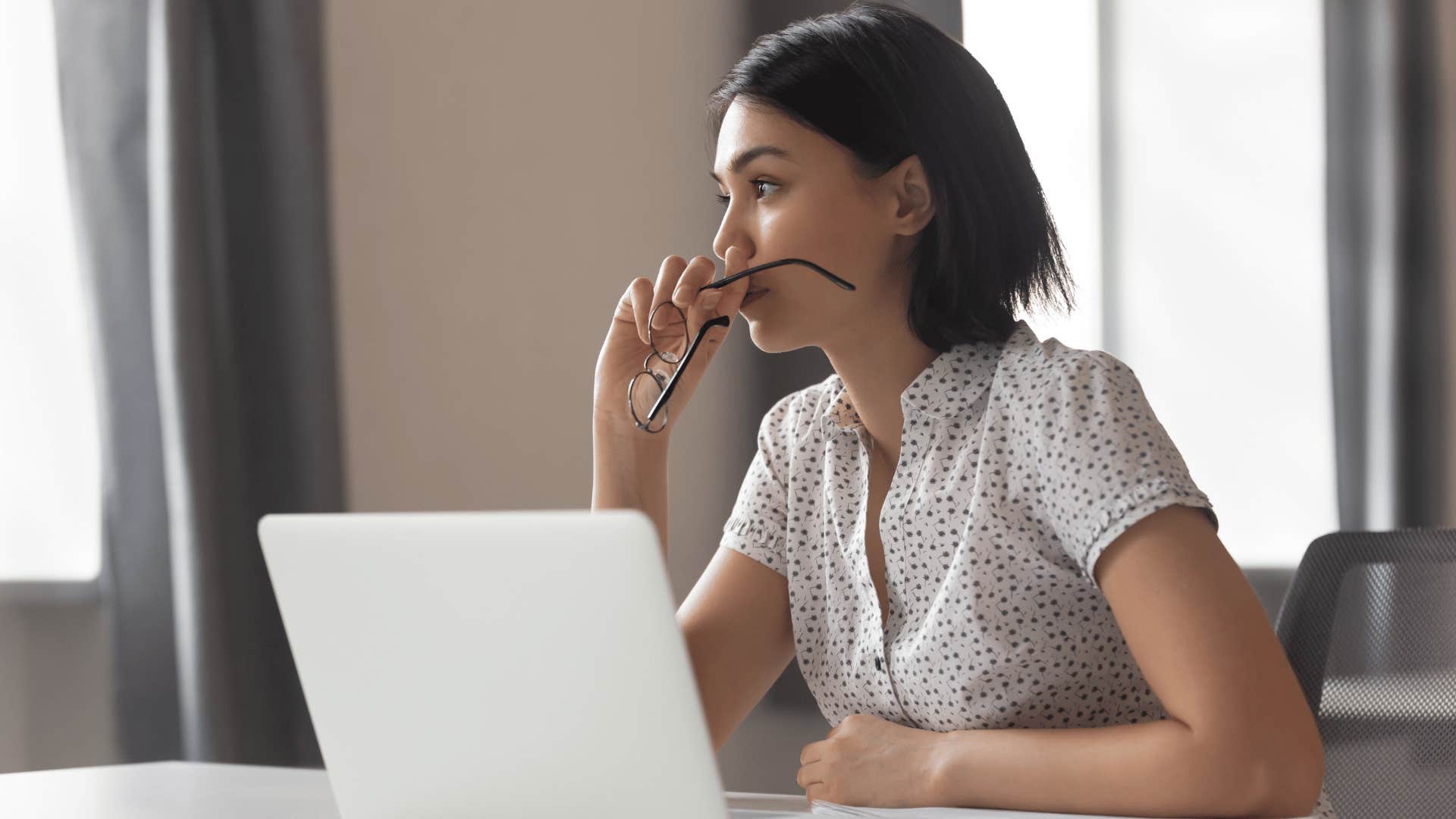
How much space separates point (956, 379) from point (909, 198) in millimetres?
163

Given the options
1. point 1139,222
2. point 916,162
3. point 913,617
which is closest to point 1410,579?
point 913,617

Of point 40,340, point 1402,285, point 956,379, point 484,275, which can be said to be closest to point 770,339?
point 956,379

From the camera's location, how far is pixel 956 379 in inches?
45.4

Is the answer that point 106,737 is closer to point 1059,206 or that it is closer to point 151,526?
point 151,526

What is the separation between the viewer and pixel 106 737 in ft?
6.26

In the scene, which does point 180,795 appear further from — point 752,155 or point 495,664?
point 752,155

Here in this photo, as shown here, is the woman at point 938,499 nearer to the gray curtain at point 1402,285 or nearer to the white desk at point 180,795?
the white desk at point 180,795

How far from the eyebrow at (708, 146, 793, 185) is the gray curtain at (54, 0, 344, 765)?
1022mm

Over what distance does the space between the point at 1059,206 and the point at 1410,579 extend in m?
1.67

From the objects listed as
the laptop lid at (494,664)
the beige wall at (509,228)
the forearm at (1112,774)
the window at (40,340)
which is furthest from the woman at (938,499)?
the beige wall at (509,228)

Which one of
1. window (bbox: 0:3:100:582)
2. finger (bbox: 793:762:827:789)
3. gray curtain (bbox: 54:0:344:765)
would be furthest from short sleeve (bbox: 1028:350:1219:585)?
window (bbox: 0:3:100:582)

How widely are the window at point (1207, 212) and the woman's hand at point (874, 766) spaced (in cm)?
162

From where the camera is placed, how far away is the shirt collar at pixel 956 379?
115 cm

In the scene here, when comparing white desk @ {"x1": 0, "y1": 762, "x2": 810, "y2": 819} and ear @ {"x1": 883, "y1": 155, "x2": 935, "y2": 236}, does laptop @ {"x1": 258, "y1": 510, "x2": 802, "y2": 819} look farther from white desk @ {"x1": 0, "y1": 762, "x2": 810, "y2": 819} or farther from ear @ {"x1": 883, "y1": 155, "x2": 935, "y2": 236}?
ear @ {"x1": 883, "y1": 155, "x2": 935, "y2": 236}
